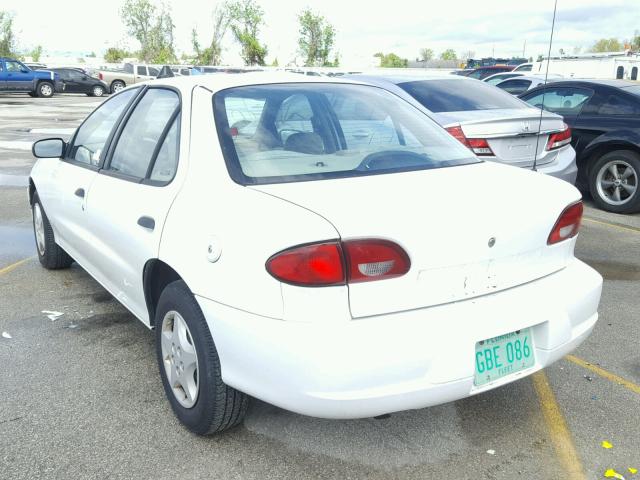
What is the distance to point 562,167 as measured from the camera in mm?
6477

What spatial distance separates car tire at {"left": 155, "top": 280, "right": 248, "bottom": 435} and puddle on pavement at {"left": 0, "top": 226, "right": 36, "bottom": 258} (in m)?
3.36

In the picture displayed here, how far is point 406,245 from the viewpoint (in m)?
Answer: 2.36

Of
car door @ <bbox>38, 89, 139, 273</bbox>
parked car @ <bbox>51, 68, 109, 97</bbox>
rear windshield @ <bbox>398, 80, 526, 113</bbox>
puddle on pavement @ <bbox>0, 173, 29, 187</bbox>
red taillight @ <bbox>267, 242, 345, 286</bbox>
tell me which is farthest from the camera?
parked car @ <bbox>51, 68, 109, 97</bbox>

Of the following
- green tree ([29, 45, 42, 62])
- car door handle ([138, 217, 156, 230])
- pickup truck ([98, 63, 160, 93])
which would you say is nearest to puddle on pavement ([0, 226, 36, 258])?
car door handle ([138, 217, 156, 230])

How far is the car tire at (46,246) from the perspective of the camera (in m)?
5.09

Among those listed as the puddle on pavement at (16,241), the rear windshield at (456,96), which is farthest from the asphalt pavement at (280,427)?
the rear windshield at (456,96)

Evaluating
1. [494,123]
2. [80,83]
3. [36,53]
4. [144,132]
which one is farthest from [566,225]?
[36,53]

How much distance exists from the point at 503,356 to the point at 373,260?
695 mm

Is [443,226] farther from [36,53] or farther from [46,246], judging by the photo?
[36,53]

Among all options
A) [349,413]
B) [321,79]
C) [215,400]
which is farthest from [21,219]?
[349,413]

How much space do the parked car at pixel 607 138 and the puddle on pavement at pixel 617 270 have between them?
225 cm

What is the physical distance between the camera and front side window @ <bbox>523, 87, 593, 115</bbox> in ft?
27.0

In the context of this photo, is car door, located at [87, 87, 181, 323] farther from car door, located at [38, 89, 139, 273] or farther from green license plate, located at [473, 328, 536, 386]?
green license plate, located at [473, 328, 536, 386]

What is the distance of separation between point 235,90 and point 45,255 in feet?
9.24
